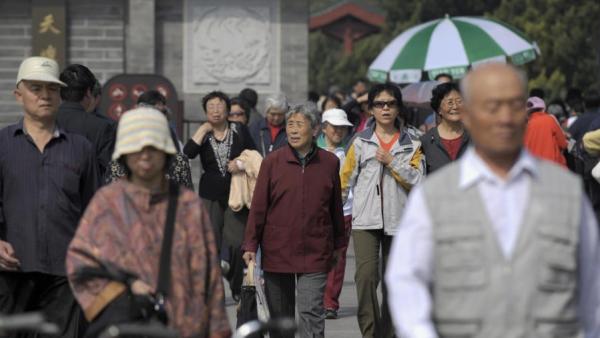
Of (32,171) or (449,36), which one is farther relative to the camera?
(449,36)

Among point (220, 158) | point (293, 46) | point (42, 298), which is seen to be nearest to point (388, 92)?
point (220, 158)

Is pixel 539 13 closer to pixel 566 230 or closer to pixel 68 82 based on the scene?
pixel 68 82

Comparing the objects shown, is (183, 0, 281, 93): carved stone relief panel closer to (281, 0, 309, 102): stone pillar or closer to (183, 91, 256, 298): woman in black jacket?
(281, 0, 309, 102): stone pillar

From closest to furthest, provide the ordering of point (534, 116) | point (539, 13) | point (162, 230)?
point (162, 230) < point (534, 116) < point (539, 13)

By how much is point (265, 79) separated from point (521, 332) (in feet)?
69.4

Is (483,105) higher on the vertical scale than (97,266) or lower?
higher

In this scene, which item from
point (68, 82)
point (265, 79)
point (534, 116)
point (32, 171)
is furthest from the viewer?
point (265, 79)

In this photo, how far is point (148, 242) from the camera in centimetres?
675

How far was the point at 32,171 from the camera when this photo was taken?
29.1 feet

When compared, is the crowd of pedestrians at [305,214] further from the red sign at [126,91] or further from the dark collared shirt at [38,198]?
the red sign at [126,91]

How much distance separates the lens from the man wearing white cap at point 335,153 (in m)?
13.6

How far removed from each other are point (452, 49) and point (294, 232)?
10.1 meters

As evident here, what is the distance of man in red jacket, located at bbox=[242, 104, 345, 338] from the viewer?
10570mm

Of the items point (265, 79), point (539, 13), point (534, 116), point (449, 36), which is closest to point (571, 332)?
point (534, 116)
